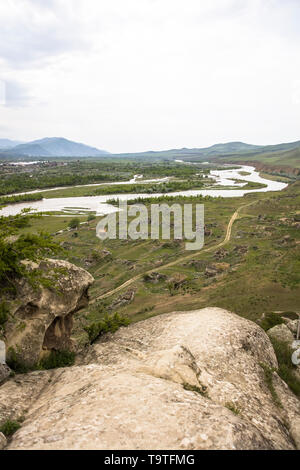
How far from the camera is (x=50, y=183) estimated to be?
584ft

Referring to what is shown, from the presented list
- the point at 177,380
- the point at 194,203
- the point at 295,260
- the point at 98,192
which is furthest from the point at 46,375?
the point at 98,192

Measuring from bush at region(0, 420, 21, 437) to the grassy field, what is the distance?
9.99m

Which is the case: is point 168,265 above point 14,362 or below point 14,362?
below

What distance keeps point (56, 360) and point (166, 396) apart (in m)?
9.75

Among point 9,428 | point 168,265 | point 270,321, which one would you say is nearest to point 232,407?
point 9,428

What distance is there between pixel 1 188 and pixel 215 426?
16048cm

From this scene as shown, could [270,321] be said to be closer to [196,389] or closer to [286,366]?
[286,366]

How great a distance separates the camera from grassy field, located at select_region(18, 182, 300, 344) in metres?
39.2

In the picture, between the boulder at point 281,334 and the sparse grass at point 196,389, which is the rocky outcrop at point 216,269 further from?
the sparse grass at point 196,389

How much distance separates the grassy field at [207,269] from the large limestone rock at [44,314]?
219 cm

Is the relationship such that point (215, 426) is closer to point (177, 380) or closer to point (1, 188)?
point (177, 380)

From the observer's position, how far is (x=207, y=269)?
54.4 m

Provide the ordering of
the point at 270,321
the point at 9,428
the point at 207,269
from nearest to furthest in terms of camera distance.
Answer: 1. the point at 9,428
2. the point at 270,321
3. the point at 207,269

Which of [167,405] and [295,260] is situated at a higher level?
[167,405]
